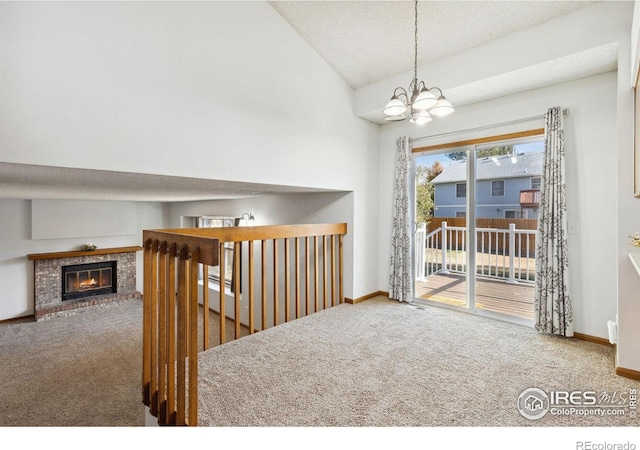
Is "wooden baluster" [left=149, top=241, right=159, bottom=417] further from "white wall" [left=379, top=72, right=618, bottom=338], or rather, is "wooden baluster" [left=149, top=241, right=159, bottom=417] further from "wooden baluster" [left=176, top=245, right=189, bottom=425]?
"white wall" [left=379, top=72, right=618, bottom=338]

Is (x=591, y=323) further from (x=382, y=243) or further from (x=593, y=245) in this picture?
(x=382, y=243)

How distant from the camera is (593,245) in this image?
2939 millimetres

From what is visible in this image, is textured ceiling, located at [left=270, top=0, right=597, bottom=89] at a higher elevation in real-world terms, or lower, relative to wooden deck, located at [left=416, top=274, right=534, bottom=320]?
higher

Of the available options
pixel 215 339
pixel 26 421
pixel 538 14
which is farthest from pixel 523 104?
pixel 26 421

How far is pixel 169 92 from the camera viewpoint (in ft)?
7.80

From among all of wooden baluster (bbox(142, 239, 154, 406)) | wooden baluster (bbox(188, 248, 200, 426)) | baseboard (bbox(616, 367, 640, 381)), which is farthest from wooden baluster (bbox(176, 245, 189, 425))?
baseboard (bbox(616, 367, 640, 381))

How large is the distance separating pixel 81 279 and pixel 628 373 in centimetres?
759

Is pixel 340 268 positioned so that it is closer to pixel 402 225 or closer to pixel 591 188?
pixel 402 225

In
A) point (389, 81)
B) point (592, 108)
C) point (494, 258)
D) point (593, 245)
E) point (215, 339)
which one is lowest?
point (215, 339)

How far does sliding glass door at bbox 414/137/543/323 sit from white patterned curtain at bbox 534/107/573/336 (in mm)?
299

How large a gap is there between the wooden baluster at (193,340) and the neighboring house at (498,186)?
133 inches

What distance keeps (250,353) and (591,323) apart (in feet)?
10.7

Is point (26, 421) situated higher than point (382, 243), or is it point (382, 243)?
point (382, 243)

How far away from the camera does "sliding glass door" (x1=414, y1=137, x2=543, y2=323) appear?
3506 millimetres
